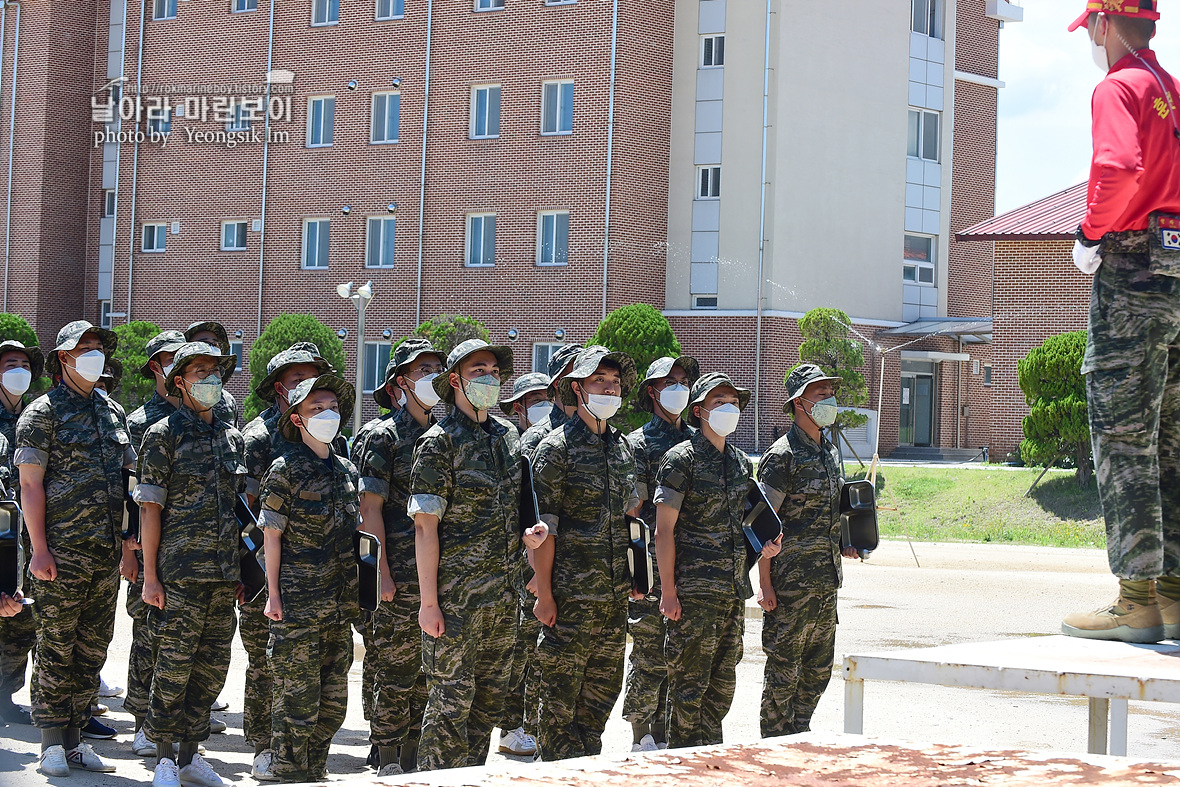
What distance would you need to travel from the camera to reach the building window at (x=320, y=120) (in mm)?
36906

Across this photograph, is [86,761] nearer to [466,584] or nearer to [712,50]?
[466,584]

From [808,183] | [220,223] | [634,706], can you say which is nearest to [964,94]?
[808,183]

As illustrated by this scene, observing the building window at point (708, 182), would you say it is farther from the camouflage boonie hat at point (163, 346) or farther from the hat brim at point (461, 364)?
the hat brim at point (461, 364)

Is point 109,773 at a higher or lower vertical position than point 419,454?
lower

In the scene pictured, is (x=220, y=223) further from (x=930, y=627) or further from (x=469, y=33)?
(x=930, y=627)

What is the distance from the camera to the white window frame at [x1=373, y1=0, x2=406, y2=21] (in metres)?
35.9

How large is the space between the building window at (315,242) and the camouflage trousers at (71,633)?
3030 cm

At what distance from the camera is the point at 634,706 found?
7.37 meters

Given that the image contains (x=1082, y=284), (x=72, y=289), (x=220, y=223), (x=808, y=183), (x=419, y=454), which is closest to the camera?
(x=419, y=454)

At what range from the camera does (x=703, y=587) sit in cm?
694

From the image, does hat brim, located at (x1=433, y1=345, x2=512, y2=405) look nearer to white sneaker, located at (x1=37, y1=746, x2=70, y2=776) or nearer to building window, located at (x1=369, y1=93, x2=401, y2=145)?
white sneaker, located at (x1=37, y1=746, x2=70, y2=776)

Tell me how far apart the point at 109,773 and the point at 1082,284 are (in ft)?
81.4

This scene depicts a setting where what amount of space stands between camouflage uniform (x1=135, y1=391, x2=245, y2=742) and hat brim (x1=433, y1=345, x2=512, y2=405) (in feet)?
4.37

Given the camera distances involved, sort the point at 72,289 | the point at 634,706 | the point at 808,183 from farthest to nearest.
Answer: the point at 72,289 < the point at 808,183 < the point at 634,706
